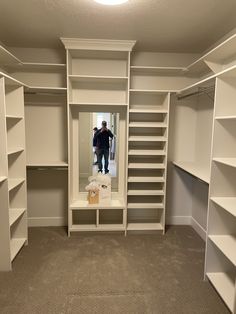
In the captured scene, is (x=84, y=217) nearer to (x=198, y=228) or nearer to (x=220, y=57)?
(x=198, y=228)

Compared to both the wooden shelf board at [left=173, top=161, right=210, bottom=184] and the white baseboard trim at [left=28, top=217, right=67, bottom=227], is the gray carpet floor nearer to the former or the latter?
the white baseboard trim at [left=28, top=217, right=67, bottom=227]

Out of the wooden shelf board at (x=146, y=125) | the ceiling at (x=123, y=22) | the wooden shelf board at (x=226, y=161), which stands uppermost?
the ceiling at (x=123, y=22)

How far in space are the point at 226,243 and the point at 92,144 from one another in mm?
2006

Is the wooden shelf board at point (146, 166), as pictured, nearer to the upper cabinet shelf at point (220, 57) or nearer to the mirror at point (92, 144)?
the mirror at point (92, 144)

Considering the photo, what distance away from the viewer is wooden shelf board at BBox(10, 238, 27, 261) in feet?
8.43

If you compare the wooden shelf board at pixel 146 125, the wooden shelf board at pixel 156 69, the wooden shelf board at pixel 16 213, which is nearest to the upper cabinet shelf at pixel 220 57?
the wooden shelf board at pixel 156 69

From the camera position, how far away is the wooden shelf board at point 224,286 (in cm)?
189

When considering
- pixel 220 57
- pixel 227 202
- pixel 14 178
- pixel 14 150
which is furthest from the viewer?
pixel 14 178

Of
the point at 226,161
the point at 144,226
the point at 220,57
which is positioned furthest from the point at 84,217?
the point at 220,57

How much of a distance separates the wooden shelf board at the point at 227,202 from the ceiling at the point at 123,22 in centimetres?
164

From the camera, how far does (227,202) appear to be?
2.04 m

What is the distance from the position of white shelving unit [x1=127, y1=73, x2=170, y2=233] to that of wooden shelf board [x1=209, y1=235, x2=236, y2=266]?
1.05 meters

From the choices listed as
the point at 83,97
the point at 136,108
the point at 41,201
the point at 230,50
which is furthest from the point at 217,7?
the point at 41,201

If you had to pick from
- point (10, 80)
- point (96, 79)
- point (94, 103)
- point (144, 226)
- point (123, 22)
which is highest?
point (123, 22)
